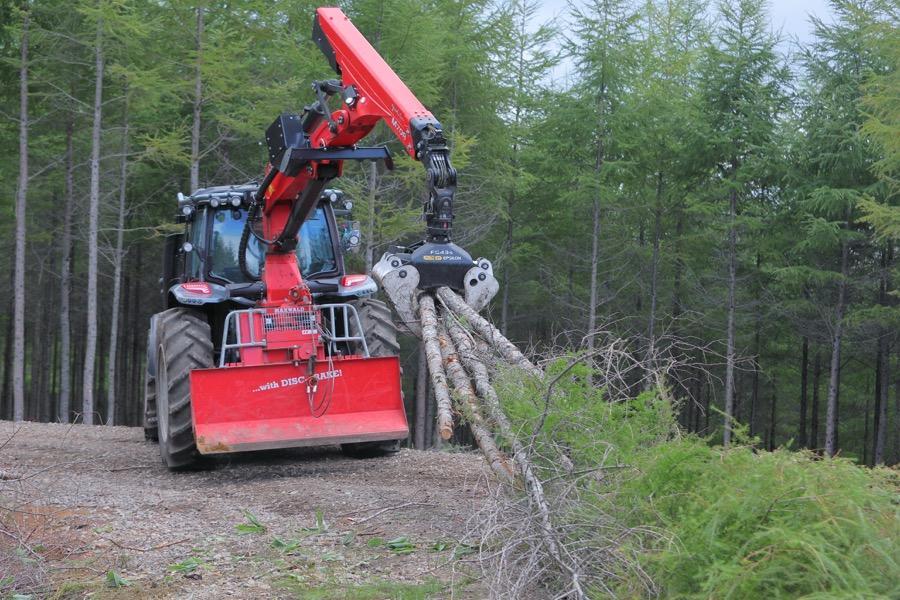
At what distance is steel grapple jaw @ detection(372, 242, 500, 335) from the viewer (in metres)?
7.10

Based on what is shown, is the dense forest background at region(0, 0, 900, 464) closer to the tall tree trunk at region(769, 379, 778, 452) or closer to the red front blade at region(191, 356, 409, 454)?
the tall tree trunk at region(769, 379, 778, 452)

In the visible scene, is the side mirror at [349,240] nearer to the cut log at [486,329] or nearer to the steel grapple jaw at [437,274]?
the steel grapple jaw at [437,274]

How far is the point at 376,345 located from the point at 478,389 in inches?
125

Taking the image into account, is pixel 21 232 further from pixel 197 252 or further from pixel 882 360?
pixel 882 360

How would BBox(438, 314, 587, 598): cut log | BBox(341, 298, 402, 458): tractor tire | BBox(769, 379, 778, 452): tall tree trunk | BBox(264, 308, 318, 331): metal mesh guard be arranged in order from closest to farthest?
1. BBox(438, 314, 587, 598): cut log
2. BBox(264, 308, 318, 331): metal mesh guard
3. BBox(341, 298, 402, 458): tractor tire
4. BBox(769, 379, 778, 452): tall tree trunk

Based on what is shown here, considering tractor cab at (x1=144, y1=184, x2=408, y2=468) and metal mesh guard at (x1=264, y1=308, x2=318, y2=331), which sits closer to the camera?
tractor cab at (x1=144, y1=184, x2=408, y2=468)

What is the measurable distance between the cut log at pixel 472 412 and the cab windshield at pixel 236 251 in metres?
3.31

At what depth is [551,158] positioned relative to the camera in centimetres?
2153

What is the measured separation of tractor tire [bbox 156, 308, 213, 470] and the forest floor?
25cm

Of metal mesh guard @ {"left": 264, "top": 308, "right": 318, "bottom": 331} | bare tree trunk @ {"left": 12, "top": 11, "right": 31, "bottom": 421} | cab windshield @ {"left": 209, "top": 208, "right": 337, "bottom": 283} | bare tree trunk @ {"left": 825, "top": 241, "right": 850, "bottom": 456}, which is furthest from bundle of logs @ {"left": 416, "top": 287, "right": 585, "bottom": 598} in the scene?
bare tree trunk @ {"left": 825, "top": 241, "right": 850, "bottom": 456}

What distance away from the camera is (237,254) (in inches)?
378

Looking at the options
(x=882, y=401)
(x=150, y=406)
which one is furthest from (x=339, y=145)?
(x=882, y=401)

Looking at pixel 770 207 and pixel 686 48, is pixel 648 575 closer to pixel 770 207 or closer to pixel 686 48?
pixel 770 207

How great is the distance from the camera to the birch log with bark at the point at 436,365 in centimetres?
582
